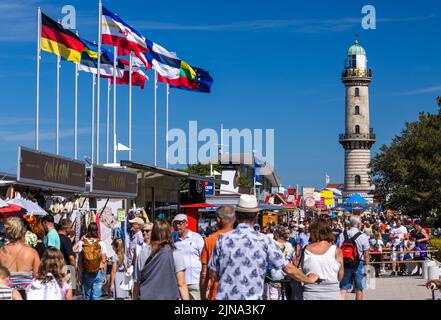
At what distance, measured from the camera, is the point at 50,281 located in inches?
357

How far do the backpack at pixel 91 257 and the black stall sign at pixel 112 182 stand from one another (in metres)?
5.18

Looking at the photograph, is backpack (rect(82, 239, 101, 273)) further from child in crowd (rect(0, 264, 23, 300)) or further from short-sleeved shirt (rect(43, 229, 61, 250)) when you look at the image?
child in crowd (rect(0, 264, 23, 300))

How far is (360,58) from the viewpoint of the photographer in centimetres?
13288

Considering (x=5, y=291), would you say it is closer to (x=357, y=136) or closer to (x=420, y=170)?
(x=420, y=170)

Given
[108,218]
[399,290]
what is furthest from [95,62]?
[399,290]

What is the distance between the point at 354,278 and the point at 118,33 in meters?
15.7

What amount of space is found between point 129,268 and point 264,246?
6636mm

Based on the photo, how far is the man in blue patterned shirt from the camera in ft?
27.3

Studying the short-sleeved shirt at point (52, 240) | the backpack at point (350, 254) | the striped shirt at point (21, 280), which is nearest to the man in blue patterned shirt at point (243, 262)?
the striped shirt at point (21, 280)

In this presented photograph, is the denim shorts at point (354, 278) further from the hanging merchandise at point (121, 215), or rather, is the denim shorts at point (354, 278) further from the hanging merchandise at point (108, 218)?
the hanging merchandise at point (108, 218)

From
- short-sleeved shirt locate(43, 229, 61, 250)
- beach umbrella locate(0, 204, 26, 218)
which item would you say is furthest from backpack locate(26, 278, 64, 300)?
beach umbrella locate(0, 204, 26, 218)

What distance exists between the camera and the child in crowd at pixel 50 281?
9008 mm

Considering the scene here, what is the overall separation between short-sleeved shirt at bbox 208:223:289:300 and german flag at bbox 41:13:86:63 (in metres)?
16.0
